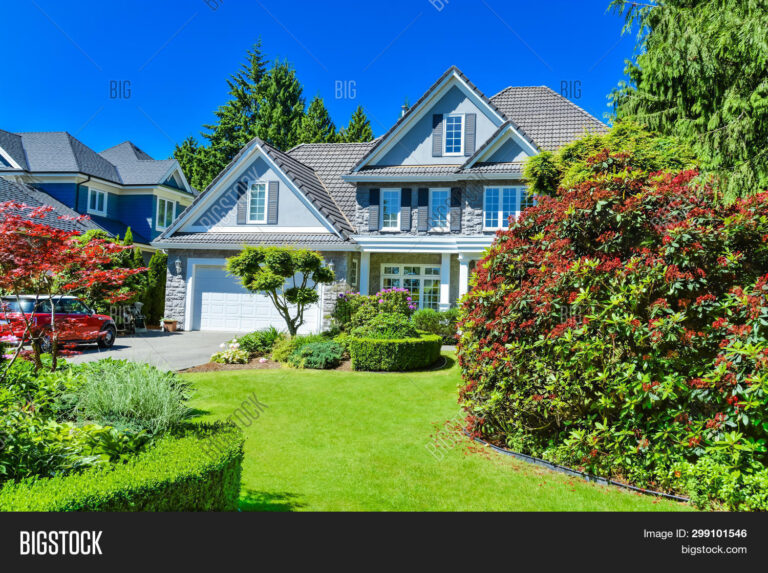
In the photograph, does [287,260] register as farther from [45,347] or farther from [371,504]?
[371,504]

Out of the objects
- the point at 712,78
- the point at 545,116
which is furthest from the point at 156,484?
the point at 545,116

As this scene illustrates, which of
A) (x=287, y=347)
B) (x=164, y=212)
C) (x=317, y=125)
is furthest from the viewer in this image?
(x=317, y=125)

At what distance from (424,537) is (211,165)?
41.9 meters

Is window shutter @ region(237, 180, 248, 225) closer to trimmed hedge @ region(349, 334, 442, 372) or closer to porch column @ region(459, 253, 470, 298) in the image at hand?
porch column @ region(459, 253, 470, 298)

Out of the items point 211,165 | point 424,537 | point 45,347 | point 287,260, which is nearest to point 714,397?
point 424,537

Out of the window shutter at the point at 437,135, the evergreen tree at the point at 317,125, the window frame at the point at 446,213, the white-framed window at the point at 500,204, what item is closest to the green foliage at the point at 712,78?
the white-framed window at the point at 500,204

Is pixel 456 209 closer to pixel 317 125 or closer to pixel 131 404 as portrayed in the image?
pixel 131 404

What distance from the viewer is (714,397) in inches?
198

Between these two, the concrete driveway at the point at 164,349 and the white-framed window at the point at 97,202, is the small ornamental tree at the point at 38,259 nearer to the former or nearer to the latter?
the concrete driveway at the point at 164,349

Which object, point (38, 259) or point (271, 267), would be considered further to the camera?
point (271, 267)

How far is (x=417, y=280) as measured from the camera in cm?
2123

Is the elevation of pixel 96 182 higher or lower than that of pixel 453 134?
lower

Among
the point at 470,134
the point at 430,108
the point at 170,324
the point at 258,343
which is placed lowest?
the point at 258,343

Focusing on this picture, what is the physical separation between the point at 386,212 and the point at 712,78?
38.4ft
